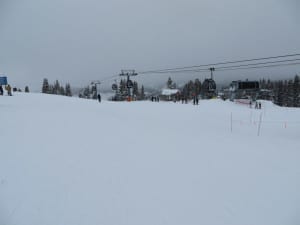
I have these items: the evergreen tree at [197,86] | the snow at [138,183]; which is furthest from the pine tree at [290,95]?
Result: the snow at [138,183]

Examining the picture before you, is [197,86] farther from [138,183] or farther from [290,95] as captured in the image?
[138,183]

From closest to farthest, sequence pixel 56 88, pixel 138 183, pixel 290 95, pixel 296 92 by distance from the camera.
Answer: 1. pixel 138 183
2. pixel 296 92
3. pixel 290 95
4. pixel 56 88

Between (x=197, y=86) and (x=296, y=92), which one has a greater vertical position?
(x=197, y=86)

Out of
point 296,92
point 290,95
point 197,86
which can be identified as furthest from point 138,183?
point 197,86

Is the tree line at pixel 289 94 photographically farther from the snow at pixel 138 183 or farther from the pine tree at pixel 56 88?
the pine tree at pixel 56 88

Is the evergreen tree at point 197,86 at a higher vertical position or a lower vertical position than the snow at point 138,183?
higher

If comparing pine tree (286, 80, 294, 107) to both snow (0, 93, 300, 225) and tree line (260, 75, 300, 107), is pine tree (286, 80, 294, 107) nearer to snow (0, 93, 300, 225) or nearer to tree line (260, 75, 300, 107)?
tree line (260, 75, 300, 107)

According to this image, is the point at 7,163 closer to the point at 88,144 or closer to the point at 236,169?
the point at 88,144

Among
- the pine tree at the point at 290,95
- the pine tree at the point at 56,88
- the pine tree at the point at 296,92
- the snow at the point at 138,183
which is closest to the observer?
the snow at the point at 138,183

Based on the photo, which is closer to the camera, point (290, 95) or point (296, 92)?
point (296, 92)

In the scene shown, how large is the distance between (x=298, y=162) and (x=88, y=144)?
9475mm

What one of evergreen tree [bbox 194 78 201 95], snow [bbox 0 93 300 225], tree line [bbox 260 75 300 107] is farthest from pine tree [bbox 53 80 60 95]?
tree line [bbox 260 75 300 107]

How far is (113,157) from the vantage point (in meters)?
7.46

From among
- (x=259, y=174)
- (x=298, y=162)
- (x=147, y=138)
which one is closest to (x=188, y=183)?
(x=259, y=174)
